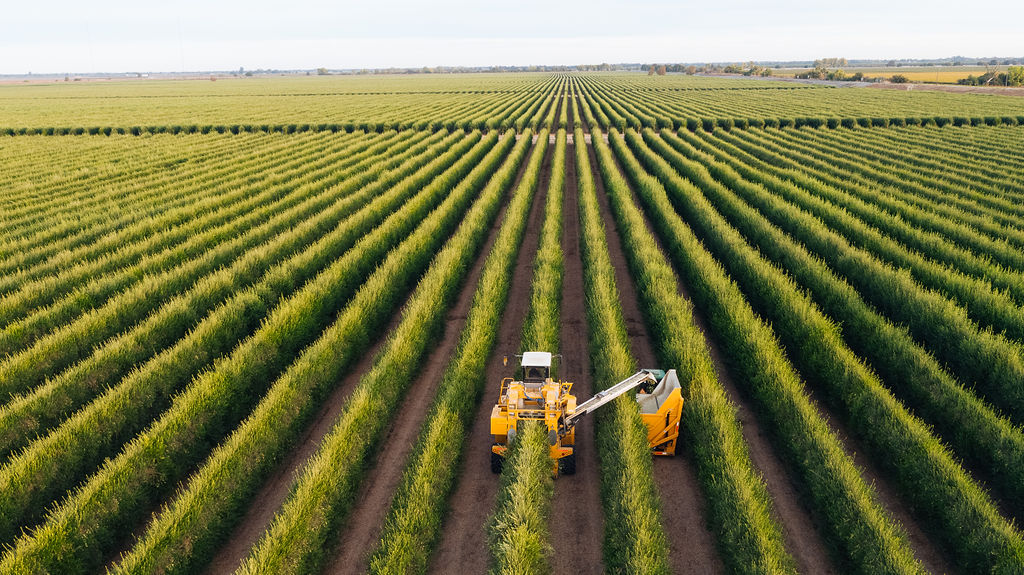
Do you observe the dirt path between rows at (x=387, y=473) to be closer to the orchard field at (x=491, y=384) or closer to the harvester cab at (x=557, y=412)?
the orchard field at (x=491, y=384)

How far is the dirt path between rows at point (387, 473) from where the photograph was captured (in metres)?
7.47

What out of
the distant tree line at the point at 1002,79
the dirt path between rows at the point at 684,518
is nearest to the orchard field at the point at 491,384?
the dirt path between rows at the point at 684,518

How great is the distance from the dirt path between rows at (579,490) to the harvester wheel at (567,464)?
0.48ft

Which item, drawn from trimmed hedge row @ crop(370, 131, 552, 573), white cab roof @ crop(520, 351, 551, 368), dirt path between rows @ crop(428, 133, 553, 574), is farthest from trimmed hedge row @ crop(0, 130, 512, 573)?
white cab roof @ crop(520, 351, 551, 368)

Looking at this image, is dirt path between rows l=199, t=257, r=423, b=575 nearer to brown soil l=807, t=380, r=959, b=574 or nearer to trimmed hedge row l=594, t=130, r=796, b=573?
trimmed hedge row l=594, t=130, r=796, b=573

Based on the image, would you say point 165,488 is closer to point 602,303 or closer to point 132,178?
point 602,303

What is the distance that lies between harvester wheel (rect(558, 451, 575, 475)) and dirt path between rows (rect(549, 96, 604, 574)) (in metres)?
0.15

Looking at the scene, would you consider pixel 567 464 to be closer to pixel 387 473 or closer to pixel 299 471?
pixel 387 473

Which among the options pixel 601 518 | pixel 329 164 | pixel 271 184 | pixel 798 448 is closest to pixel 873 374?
pixel 798 448

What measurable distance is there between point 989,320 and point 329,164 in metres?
29.6

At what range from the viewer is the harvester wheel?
8719mm

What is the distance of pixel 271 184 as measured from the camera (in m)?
25.7

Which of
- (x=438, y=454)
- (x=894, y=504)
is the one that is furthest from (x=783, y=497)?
(x=438, y=454)

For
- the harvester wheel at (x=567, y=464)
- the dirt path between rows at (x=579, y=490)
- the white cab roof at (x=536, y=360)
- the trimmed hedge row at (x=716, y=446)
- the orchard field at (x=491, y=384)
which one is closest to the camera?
the trimmed hedge row at (x=716, y=446)
